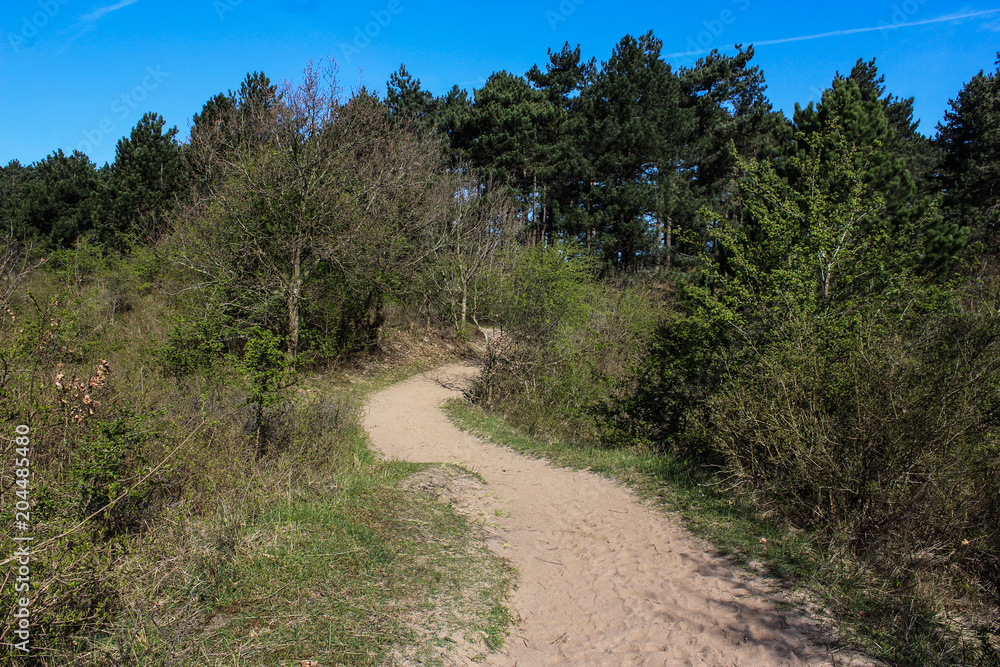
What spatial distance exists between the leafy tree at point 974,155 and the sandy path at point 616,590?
80.8 feet

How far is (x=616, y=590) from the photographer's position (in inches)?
210

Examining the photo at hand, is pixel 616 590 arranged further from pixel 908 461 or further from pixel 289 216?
pixel 289 216

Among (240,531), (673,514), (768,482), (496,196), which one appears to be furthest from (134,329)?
(496,196)

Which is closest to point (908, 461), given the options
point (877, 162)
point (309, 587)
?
point (309, 587)

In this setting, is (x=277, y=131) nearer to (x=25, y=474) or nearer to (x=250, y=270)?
(x=250, y=270)

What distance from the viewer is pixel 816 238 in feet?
25.6

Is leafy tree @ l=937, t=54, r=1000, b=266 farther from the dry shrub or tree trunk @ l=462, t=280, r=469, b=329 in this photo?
the dry shrub

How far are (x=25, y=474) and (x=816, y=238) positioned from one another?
29.6 feet

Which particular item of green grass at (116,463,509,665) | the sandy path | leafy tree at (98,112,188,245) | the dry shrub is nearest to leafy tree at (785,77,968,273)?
the dry shrub

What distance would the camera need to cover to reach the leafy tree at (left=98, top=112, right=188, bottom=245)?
20.7 meters

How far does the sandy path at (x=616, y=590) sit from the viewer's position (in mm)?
4316

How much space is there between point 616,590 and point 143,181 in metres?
22.7

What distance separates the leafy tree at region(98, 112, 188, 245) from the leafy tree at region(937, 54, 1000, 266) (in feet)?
102

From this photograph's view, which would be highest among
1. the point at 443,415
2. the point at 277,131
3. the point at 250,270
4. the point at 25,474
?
the point at 277,131
